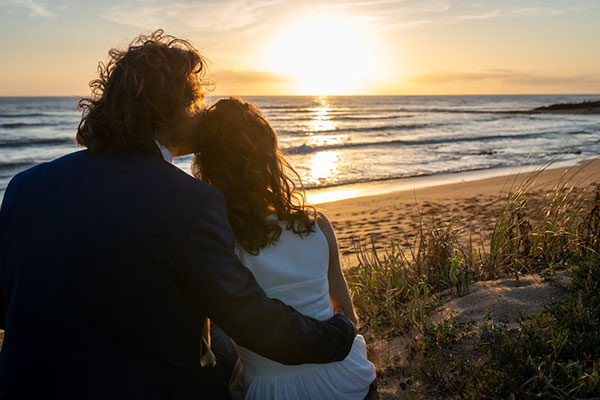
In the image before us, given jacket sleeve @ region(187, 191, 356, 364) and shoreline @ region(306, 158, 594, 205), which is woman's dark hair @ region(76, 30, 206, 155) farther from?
shoreline @ region(306, 158, 594, 205)

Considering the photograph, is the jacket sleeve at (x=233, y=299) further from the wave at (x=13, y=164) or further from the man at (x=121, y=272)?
the wave at (x=13, y=164)

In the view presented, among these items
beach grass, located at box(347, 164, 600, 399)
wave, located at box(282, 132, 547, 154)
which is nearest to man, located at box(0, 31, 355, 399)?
beach grass, located at box(347, 164, 600, 399)

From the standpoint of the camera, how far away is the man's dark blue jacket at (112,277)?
4.55ft

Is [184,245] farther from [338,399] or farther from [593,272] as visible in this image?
[593,272]

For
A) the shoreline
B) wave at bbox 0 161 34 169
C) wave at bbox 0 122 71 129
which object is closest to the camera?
the shoreline

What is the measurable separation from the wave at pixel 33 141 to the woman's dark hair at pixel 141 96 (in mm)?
24905

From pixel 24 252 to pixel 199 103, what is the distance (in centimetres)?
81

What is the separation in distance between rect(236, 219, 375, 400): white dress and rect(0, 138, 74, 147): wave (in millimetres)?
24996

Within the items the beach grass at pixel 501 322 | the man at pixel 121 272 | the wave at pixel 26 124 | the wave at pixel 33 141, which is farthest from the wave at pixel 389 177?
the wave at pixel 26 124

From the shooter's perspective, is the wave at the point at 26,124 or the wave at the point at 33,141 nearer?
the wave at the point at 33,141

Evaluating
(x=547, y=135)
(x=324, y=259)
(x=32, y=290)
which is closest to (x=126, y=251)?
(x=32, y=290)

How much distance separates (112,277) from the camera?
140cm

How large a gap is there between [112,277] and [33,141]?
26479 millimetres

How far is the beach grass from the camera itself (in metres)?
2.01
